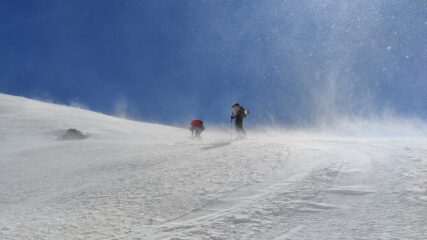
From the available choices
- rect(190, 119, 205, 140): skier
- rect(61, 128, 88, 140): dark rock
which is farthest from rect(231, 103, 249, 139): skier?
rect(61, 128, 88, 140): dark rock

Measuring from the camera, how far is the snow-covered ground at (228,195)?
6836 millimetres

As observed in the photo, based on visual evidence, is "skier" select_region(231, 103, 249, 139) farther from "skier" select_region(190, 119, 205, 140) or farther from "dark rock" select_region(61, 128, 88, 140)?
"dark rock" select_region(61, 128, 88, 140)

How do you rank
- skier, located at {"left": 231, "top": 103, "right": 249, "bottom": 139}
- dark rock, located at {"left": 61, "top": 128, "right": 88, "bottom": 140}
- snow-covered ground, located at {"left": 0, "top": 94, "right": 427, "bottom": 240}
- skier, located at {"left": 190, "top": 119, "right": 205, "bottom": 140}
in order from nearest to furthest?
snow-covered ground, located at {"left": 0, "top": 94, "right": 427, "bottom": 240}
skier, located at {"left": 231, "top": 103, "right": 249, "bottom": 139}
skier, located at {"left": 190, "top": 119, "right": 205, "bottom": 140}
dark rock, located at {"left": 61, "top": 128, "right": 88, "bottom": 140}

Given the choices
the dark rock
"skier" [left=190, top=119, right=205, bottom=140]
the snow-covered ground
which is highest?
"skier" [left=190, top=119, right=205, bottom=140]

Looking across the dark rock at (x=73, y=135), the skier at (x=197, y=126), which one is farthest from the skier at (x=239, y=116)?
the dark rock at (x=73, y=135)

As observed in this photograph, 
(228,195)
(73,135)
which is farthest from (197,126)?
(228,195)

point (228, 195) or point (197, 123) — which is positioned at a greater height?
point (197, 123)

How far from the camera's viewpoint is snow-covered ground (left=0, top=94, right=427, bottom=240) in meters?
6.84

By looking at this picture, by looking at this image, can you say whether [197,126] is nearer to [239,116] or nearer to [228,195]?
[239,116]

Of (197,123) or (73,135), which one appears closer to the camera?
(197,123)

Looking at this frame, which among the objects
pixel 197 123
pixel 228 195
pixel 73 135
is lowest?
pixel 228 195

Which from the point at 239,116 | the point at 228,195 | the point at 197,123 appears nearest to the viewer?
the point at 228,195

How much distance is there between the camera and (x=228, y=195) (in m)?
8.91

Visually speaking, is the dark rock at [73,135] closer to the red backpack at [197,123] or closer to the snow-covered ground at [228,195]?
the red backpack at [197,123]
